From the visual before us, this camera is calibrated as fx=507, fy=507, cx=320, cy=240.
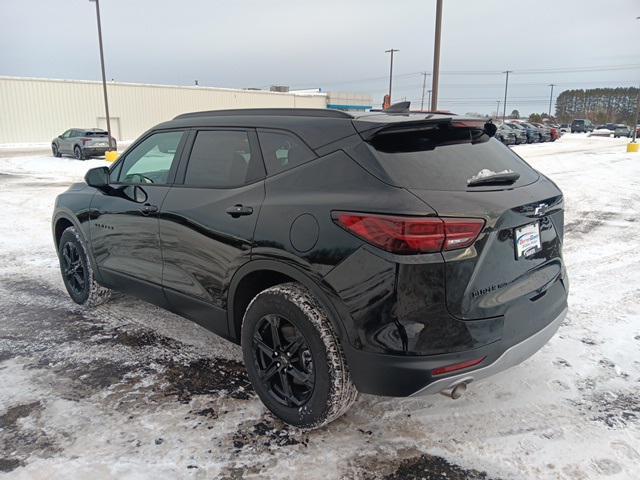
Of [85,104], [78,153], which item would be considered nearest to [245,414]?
[78,153]

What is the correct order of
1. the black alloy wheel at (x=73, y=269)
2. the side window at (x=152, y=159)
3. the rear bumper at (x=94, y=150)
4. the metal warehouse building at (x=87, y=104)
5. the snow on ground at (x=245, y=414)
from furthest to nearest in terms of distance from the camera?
the metal warehouse building at (x=87, y=104) < the rear bumper at (x=94, y=150) < the black alloy wheel at (x=73, y=269) < the side window at (x=152, y=159) < the snow on ground at (x=245, y=414)

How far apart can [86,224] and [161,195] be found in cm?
123

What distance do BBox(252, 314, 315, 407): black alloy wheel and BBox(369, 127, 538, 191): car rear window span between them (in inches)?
A: 39.5

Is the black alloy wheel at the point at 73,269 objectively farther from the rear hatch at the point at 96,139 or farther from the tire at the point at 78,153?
the tire at the point at 78,153

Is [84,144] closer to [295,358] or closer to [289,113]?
[289,113]

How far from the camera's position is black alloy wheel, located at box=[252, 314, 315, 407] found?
2.75 meters

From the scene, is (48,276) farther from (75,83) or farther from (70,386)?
(75,83)

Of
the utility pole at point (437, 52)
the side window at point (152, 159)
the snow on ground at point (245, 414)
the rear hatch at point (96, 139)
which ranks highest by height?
the utility pole at point (437, 52)

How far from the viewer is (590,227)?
26.1ft

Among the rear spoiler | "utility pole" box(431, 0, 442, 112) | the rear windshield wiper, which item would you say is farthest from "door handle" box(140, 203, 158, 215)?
"utility pole" box(431, 0, 442, 112)

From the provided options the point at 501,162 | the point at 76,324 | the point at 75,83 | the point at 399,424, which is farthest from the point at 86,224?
the point at 75,83

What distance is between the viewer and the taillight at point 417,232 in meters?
2.29

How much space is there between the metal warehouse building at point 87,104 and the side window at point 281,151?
36.4 meters

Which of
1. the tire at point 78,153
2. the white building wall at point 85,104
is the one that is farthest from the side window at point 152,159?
the white building wall at point 85,104
